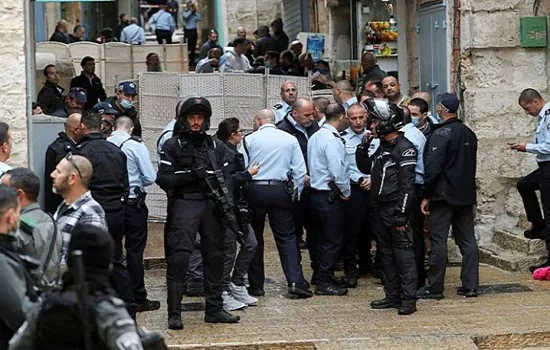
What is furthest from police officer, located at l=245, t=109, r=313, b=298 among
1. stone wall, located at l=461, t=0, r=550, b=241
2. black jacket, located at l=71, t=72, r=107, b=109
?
black jacket, located at l=71, t=72, r=107, b=109

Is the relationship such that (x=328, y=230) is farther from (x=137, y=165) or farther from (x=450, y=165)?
(x=137, y=165)

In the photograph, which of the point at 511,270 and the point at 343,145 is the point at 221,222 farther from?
the point at 511,270

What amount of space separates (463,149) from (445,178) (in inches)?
12.8

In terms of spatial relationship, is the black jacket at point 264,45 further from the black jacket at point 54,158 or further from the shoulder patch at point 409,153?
the shoulder patch at point 409,153

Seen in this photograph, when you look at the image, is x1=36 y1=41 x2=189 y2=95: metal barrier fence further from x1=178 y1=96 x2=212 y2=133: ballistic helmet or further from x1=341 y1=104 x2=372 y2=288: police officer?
x1=178 y1=96 x2=212 y2=133: ballistic helmet

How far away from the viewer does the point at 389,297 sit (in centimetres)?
1098

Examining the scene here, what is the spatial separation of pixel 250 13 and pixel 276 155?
65.6ft

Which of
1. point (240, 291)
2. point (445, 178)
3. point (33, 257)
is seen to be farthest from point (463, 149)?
point (33, 257)

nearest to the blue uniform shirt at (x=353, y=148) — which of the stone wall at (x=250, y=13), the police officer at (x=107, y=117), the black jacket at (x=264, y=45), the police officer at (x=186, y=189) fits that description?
the police officer at (x=186, y=189)

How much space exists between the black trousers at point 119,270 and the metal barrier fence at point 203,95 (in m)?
5.43

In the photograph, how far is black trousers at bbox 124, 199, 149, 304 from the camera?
10.8 m

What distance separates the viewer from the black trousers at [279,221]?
11375 millimetres

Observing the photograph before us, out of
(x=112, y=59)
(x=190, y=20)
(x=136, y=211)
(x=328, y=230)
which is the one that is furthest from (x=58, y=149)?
(x=190, y=20)

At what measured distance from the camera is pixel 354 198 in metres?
11.9
